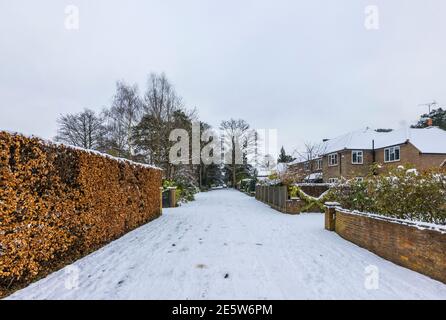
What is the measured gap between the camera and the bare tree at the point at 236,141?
47.9m

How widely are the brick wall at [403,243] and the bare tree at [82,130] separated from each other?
2857 cm

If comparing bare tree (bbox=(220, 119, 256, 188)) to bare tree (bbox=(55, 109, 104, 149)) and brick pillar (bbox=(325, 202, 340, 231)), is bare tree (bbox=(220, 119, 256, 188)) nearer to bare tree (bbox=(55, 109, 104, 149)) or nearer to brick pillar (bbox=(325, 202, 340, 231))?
bare tree (bbox=(55, 109, 104, 149))

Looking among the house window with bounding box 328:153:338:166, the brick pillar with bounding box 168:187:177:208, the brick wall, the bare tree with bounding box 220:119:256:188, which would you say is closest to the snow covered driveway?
the brick wall

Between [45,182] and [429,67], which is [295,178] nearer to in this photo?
[429,67]

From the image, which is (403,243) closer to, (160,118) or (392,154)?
(160,118)

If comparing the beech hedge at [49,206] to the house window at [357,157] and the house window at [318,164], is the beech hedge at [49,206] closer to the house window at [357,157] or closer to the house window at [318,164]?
the house window at [357,157]

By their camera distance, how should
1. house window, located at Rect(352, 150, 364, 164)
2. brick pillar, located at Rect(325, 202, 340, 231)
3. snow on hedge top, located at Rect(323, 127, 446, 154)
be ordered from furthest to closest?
house window, located at Rect(352, 150, 364, 164) < snow on hedge top, located at Rect(323, 127, 446, 154) < brick pillar, located at Rect(325, 202, 340, 231)

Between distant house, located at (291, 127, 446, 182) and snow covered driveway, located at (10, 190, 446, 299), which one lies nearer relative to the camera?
snow covered driveway, located at (10, 190, 446, 299)

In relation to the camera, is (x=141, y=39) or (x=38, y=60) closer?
(x=38, y=60)

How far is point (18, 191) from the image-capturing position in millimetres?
3406

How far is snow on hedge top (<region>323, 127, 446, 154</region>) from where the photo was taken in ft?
71.2

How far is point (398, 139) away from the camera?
75.8 feet
